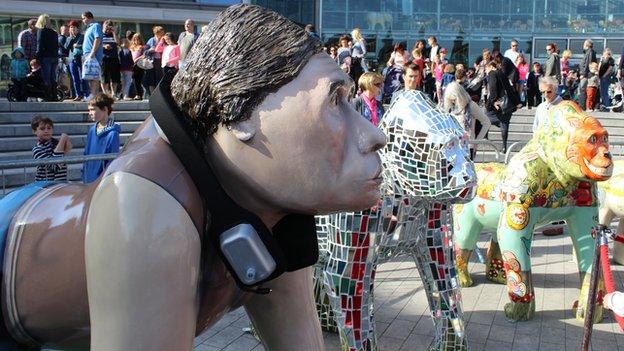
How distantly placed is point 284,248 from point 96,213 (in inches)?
15.9

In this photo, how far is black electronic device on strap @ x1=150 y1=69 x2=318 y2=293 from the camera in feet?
4.00

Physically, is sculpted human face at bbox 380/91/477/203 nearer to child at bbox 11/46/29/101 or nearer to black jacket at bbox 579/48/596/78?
child at bbox 11/46/29/101

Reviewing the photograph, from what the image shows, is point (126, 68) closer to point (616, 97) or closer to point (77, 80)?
point (77, 80)

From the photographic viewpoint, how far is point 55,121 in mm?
9711

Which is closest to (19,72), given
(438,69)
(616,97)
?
(438,69)

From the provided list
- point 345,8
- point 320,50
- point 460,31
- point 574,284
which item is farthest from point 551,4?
point 320,50

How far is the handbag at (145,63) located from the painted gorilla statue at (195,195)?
1018 cm

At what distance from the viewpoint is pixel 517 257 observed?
194 inches

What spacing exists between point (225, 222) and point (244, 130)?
0.57ft

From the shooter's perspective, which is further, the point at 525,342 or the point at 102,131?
the point at 102,131

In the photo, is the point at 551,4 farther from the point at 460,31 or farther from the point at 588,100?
the point at 588,100

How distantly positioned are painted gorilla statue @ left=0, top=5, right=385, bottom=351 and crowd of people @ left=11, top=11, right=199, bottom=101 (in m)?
8.36

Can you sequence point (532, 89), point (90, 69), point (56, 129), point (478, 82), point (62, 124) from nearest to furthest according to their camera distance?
point (56, 129) < point (62, 124) < point (90, 69) < point (478, 82) < point (532, 89)

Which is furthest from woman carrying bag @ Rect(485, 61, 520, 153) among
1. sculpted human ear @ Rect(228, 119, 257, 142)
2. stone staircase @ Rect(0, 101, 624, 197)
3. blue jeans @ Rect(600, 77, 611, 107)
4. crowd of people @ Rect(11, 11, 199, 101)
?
sculpted human ear @ Rect(228, 119, 257, 142)
